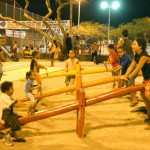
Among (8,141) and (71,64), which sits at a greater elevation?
(71,64)

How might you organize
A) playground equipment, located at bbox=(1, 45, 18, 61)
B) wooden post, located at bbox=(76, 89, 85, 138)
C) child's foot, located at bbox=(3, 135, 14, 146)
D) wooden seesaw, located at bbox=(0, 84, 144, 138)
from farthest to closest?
playground equipment, located at bbox=(1, 45, 18, 61) < wooden post, located at bbox=(76, 89, 85, 138) < wooden seesaw, located at bbox=(0, 84, 144, 138) < child's foot, located at bbox=(3, 135, 14, 146)

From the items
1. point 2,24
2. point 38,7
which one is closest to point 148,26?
point 38,7

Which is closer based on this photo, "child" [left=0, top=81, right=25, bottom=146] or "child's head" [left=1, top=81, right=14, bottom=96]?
"child" [left=0, top=81, right=25, bottom=146]

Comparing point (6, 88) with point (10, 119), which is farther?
point (6, 88)

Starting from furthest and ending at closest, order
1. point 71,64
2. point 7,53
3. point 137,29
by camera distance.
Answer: point 137,29 → point 7,53 → point 71,64

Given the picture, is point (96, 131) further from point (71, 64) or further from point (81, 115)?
point (71, 64)

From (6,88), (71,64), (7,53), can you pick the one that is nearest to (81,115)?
(6,88)

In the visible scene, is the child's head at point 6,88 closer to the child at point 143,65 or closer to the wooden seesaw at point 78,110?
the wooden seesaw at point 78,110

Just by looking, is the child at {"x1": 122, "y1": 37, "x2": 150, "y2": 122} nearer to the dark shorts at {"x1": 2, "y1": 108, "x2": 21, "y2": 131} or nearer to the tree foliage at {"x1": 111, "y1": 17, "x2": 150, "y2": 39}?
the dark shorts at {"x1": 2, "y1": 108, "x2": 21, "y2": 131}

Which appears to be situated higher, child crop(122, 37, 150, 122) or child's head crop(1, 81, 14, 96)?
child crop(122, 37, 150, 122)

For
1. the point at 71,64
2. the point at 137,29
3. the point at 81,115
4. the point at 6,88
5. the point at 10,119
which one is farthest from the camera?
the point at 137,29

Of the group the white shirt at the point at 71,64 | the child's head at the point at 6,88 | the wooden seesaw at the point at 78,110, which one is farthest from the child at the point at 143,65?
the white shirt at the point at 71,64

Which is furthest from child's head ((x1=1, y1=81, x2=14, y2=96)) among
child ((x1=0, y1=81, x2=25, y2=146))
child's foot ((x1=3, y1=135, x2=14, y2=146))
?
child's foot ((x1=3, y1=135, x2=14, y2=146))

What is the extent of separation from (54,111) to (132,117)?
2.28 metres
